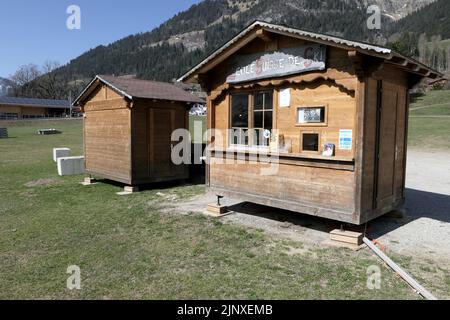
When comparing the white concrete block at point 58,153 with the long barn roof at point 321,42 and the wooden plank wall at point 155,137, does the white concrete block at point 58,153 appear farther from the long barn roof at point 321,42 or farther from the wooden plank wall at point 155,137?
the long barn roof at point 321,42

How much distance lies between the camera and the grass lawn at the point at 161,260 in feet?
15.5

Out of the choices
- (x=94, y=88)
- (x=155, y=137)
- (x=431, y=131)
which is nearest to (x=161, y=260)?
(x=155, y=137)

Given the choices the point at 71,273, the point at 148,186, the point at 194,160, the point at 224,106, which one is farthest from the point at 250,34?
the point at 194,160

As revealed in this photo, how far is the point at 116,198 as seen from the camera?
10656 millimetres

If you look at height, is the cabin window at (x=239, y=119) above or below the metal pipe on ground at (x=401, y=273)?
above

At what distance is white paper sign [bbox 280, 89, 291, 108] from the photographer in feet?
24.0

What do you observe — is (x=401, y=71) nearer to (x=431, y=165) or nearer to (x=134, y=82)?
(x=134, y=82)

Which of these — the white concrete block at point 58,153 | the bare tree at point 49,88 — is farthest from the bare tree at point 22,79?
the white concrete block at point 58,153

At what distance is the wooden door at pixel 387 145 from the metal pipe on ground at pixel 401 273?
1.11 meters

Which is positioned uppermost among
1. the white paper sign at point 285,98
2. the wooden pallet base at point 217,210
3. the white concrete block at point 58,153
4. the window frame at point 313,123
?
the white paper sign at point 285,98

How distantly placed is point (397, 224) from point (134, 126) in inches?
308

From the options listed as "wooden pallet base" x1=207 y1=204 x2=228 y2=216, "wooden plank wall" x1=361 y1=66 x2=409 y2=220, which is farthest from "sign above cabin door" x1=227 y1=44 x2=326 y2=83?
"wooden pallet base" x1=207 y1=204 x2=228 y2=216

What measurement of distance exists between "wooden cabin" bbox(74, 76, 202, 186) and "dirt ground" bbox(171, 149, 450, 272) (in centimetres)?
252

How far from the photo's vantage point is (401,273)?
506 centimetres
